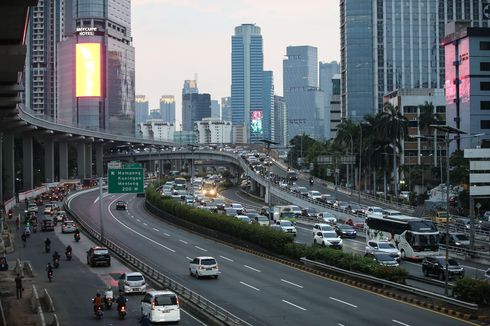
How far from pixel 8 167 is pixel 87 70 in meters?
33.5

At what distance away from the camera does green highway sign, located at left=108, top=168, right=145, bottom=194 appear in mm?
66062

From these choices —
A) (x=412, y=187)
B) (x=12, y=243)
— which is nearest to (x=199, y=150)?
(x=412, y=187)

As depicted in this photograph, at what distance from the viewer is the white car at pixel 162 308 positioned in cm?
3089

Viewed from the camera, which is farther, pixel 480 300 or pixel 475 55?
pixel 475 55

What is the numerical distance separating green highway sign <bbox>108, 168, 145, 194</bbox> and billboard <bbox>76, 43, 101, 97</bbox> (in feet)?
286

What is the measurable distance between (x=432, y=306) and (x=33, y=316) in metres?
19.0

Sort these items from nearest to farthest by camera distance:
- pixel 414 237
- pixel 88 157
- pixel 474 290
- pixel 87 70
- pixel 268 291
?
pixel 474 290
pixel 268 291
pixel 414 237
pixel 87 70
pixel 88 157

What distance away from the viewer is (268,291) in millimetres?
40156

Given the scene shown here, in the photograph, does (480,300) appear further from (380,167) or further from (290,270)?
(380,167)

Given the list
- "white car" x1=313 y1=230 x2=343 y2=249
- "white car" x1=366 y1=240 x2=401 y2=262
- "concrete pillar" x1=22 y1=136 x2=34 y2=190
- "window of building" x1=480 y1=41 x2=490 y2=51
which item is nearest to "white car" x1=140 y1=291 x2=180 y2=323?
"white car" x1=366 y1=240 x2=401 y2=262

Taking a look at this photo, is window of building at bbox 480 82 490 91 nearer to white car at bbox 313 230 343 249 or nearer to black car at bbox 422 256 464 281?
white car at bbox 313 230 343 249

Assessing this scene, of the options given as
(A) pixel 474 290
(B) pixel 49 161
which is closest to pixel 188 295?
(A) pixel 474 290

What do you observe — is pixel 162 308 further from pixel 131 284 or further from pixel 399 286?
pixel 399 286

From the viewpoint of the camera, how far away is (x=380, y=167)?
120m
